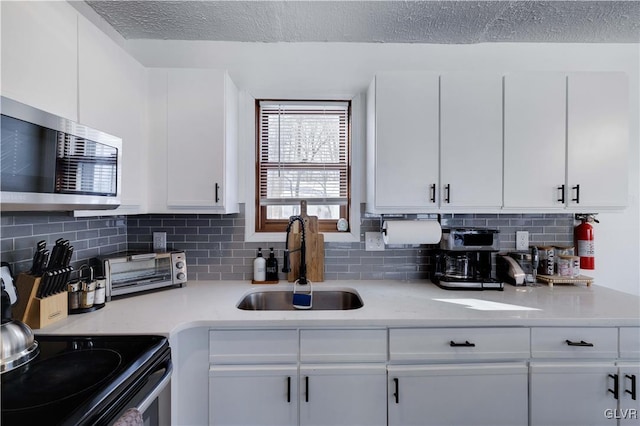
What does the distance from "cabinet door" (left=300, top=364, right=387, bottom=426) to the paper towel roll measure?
0.78m

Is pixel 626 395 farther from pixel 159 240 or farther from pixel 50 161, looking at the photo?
pixel 159 240

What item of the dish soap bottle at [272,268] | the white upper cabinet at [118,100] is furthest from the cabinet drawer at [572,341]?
the white upper cabinet at [118,100]

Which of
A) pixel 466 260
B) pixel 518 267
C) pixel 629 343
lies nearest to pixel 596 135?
pixel 518 267

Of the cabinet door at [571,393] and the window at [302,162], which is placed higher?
the window at [302,162]

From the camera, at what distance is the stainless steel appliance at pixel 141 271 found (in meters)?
1.66

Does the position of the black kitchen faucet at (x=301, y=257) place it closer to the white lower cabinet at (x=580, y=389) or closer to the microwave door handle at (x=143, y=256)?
the microwave door handle at (x=143, y=256)

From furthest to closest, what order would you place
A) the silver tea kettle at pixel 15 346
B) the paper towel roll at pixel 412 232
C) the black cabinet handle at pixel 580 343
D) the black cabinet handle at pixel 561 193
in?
the paper towel roll at pixel 412 232
the black cabinet handle at pixel 561 193
the black cabinet handle at pixel 580 343
the silver tea kettle at pixel 15 346

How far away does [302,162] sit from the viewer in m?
2.16

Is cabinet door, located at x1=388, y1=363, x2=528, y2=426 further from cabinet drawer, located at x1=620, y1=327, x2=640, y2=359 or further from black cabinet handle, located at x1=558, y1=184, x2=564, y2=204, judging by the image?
black cabinet handle, located at x1=558, y1=184, x2=564, y2=204

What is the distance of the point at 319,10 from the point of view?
1.73m

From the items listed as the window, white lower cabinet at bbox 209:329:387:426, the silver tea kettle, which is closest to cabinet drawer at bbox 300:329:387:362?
white lower cabinet at bbox 209:329:387:426

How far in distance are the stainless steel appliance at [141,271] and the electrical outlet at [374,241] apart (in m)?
1.21

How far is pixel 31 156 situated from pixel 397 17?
1888 mm

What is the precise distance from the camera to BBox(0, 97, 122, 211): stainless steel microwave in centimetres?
80
